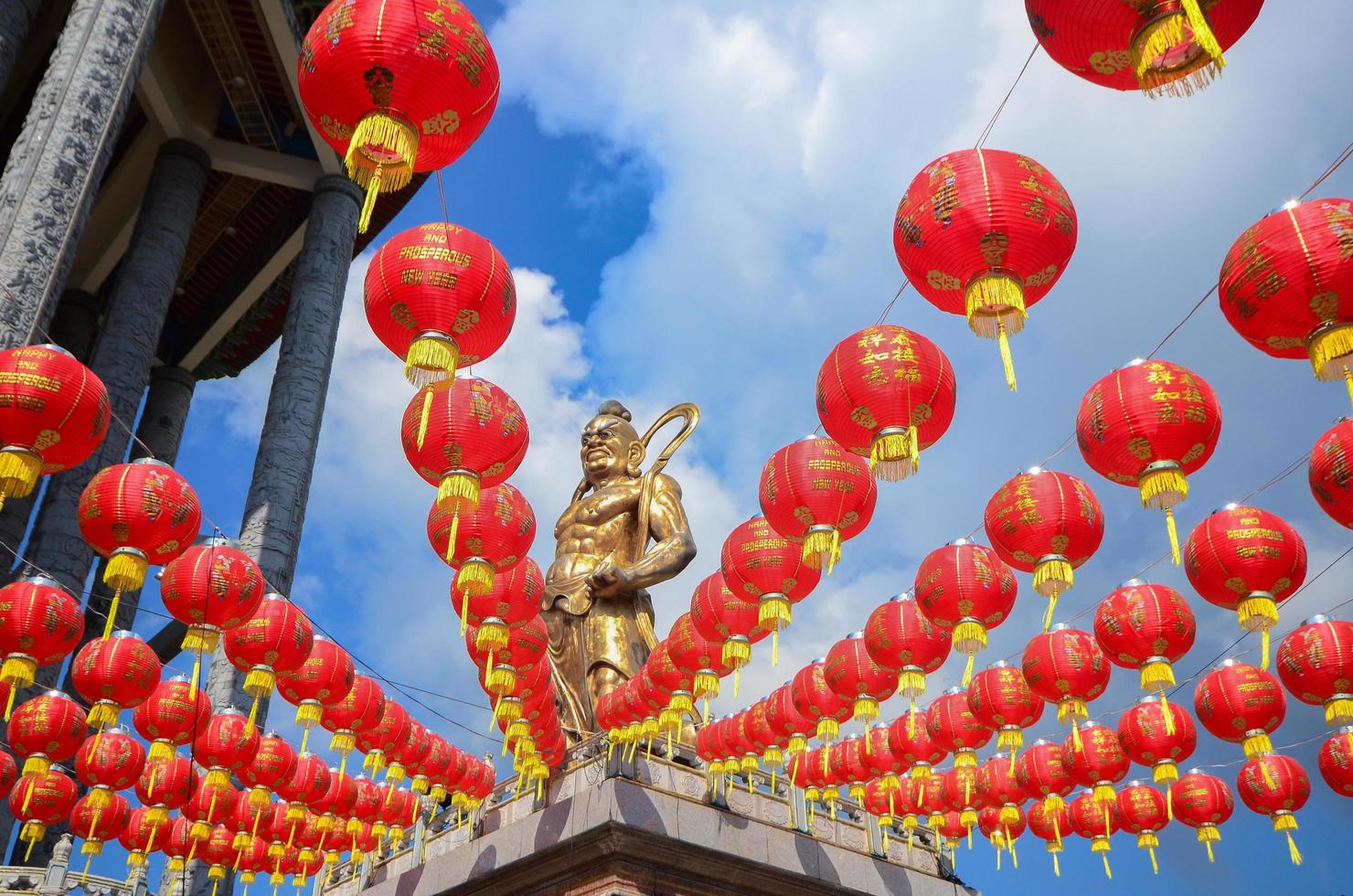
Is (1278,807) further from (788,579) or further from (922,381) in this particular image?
(922,381)

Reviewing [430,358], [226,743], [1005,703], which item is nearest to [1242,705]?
[1005,703]

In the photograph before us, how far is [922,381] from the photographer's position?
649 cm

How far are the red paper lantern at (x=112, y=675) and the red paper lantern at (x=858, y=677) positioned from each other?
20.7 feet

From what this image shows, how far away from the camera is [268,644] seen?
9102 millimetres

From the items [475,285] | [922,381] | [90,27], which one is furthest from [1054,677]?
[90,27]

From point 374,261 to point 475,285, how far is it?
0.62 m

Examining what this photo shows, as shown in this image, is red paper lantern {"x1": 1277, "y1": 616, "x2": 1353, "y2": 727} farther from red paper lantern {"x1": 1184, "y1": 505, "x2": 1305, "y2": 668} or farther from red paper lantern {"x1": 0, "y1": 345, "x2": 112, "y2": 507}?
red paper lantern {"x1": 0, "y1": 345, "x2": 112, "y2": 507}

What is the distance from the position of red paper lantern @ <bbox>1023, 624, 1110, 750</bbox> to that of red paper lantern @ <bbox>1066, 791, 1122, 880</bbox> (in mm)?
3214

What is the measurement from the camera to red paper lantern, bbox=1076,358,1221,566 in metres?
6.34

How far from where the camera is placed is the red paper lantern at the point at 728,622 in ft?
29.5

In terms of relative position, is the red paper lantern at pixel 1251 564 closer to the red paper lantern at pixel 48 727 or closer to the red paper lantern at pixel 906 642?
the red paper lantern at pixel 906 642

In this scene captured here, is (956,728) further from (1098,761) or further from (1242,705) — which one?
(1242,705)

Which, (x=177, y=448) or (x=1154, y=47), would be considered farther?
(x=177, y=448)

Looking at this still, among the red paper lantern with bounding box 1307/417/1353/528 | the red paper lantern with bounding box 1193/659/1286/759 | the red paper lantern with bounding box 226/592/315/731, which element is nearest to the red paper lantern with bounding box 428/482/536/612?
the red paper lantern with bounding box 226/592/315/731
